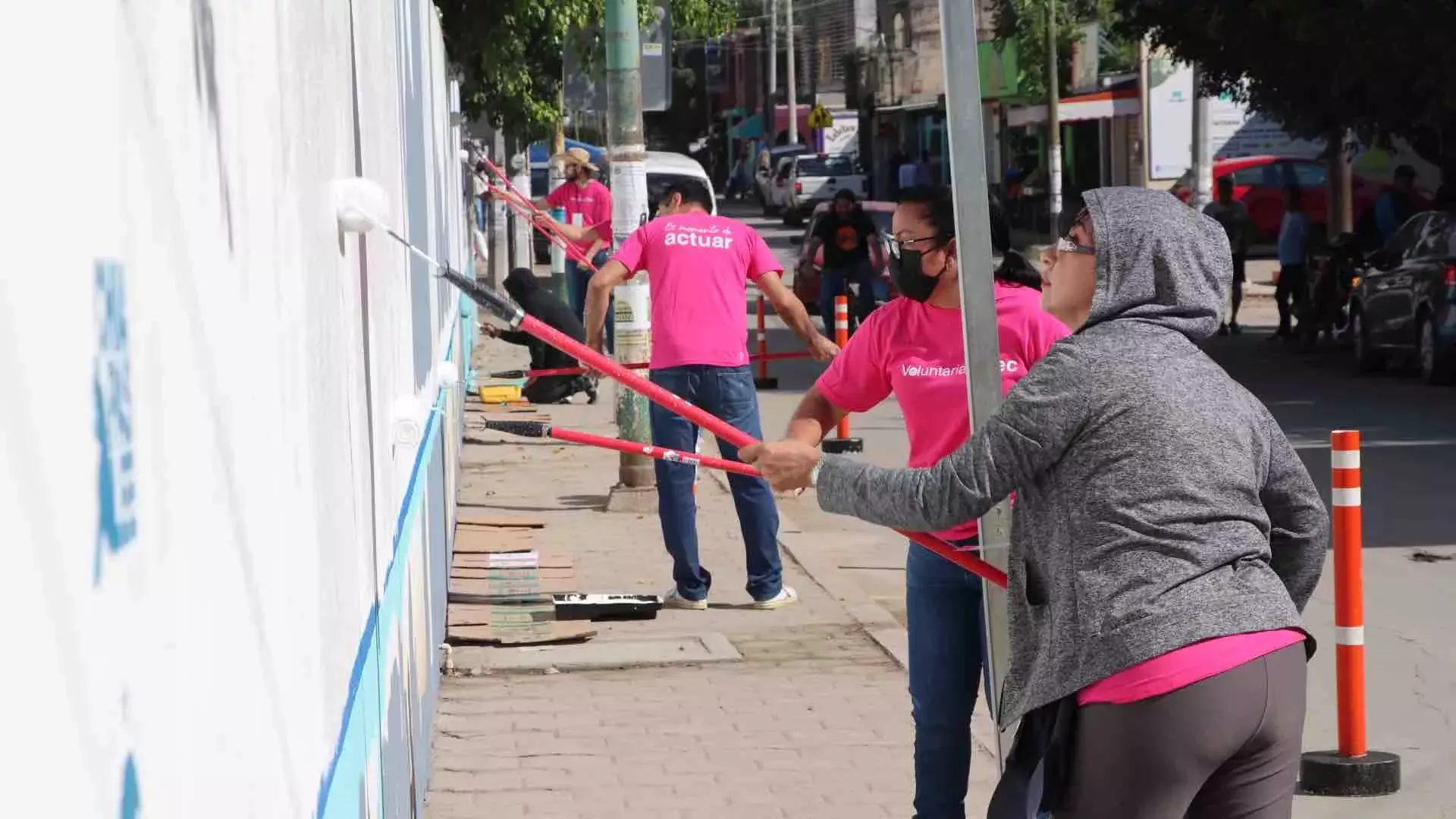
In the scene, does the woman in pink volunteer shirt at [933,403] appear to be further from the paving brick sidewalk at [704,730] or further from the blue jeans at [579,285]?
the blue jeans at [579,285]

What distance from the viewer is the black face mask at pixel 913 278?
16.0 ft

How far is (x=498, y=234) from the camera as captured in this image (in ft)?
90.0

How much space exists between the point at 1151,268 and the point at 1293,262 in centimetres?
1943

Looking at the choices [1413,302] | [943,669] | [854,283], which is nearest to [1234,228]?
[854,283]

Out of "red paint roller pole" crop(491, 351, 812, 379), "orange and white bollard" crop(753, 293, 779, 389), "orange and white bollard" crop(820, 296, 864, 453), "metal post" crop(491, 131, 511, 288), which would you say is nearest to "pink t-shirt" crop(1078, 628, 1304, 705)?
"red paint roller pole" crop(491, 351, 812, 379)

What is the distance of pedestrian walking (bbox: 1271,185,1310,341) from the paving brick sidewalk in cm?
1360

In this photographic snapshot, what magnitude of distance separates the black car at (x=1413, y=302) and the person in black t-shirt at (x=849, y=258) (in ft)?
15.9

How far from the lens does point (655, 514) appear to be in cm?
1174

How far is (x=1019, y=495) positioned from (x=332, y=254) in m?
1.19

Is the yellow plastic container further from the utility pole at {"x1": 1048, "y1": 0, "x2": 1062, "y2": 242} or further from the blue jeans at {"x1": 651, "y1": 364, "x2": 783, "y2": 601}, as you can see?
A: the utility pole at {"x1": 1048, "y1": 0, "x2": 1062, "y2": 242}

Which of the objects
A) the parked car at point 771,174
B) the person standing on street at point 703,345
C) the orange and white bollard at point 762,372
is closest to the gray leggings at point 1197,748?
the person standing on street at point 703,345

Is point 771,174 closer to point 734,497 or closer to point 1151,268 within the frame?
point 734,497

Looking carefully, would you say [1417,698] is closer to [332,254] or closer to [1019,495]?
[1019,495]

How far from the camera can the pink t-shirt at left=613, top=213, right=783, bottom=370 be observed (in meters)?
8.70
